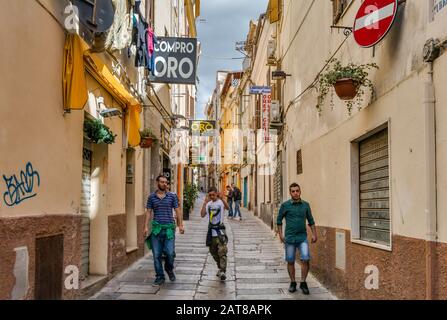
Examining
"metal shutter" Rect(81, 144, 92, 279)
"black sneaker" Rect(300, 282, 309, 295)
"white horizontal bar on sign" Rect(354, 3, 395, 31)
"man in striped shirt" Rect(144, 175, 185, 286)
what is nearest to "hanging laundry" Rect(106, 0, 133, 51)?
"metal shutter" Rect(81, 144, 92, 279)

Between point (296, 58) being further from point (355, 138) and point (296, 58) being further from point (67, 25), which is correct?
point (67, 25)

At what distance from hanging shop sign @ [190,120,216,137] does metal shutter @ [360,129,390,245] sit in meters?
14.9

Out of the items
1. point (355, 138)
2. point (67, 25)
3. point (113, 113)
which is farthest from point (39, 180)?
point (355, 138)

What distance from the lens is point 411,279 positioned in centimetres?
534

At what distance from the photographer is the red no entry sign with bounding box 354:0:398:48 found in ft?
19.1

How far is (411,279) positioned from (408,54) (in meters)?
2.36

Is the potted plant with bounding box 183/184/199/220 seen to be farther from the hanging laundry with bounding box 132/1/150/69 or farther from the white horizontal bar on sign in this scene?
the white horizontal bar on sign

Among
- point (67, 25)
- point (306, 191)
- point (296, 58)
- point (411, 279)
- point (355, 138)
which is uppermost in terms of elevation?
point (296, 58)

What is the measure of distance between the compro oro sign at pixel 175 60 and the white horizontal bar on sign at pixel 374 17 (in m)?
5.31

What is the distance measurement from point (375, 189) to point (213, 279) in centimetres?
373

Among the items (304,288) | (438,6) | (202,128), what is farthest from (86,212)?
(202,128)

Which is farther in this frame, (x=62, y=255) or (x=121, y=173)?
(x=121, y=173)

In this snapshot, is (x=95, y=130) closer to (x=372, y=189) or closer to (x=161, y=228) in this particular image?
(x=161, y=228)

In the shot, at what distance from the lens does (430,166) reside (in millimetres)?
4910
